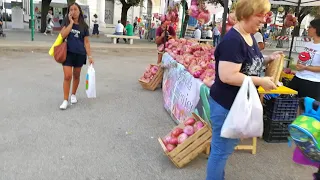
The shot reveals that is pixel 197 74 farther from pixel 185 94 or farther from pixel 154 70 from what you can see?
pixel 154 70

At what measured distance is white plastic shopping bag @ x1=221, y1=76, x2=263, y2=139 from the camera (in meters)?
2.22

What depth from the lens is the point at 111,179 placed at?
125 inches

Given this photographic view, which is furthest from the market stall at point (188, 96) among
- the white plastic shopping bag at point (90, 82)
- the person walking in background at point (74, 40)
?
the person walking in background at point (74, 40)

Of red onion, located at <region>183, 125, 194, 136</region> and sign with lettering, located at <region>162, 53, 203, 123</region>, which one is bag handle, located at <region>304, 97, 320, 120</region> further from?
sign with lettering, located at <region>162, 53, 203, 123</region>

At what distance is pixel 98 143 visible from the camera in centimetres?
402

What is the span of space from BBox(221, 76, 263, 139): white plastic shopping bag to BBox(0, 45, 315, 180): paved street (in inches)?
46.9

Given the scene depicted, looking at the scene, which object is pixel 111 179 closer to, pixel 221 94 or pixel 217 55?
pixel 221 94

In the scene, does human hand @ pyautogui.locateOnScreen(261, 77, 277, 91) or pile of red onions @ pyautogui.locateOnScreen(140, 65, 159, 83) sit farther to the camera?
pile of red onions @ pyautogui.locateOnScreen(140, 65, 159, 83)

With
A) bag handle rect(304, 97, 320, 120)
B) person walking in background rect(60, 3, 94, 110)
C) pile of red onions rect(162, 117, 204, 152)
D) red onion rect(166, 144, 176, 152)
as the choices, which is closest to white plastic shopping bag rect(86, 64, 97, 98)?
person walking in background rect(60, 3, 94, 110)

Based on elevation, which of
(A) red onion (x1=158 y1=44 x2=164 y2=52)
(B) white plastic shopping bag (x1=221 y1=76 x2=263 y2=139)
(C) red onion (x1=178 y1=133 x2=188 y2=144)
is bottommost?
(C) red onion (x1=178 y1=133 x2=188 y2=144)

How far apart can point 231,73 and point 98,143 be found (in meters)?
2.37

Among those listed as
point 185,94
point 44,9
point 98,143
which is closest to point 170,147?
point 98,143

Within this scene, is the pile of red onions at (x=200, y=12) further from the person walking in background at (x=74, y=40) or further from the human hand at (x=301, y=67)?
the human hand at (x=301, y=67)

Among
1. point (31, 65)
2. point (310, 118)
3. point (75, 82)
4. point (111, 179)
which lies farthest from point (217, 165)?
point (31, 65)
